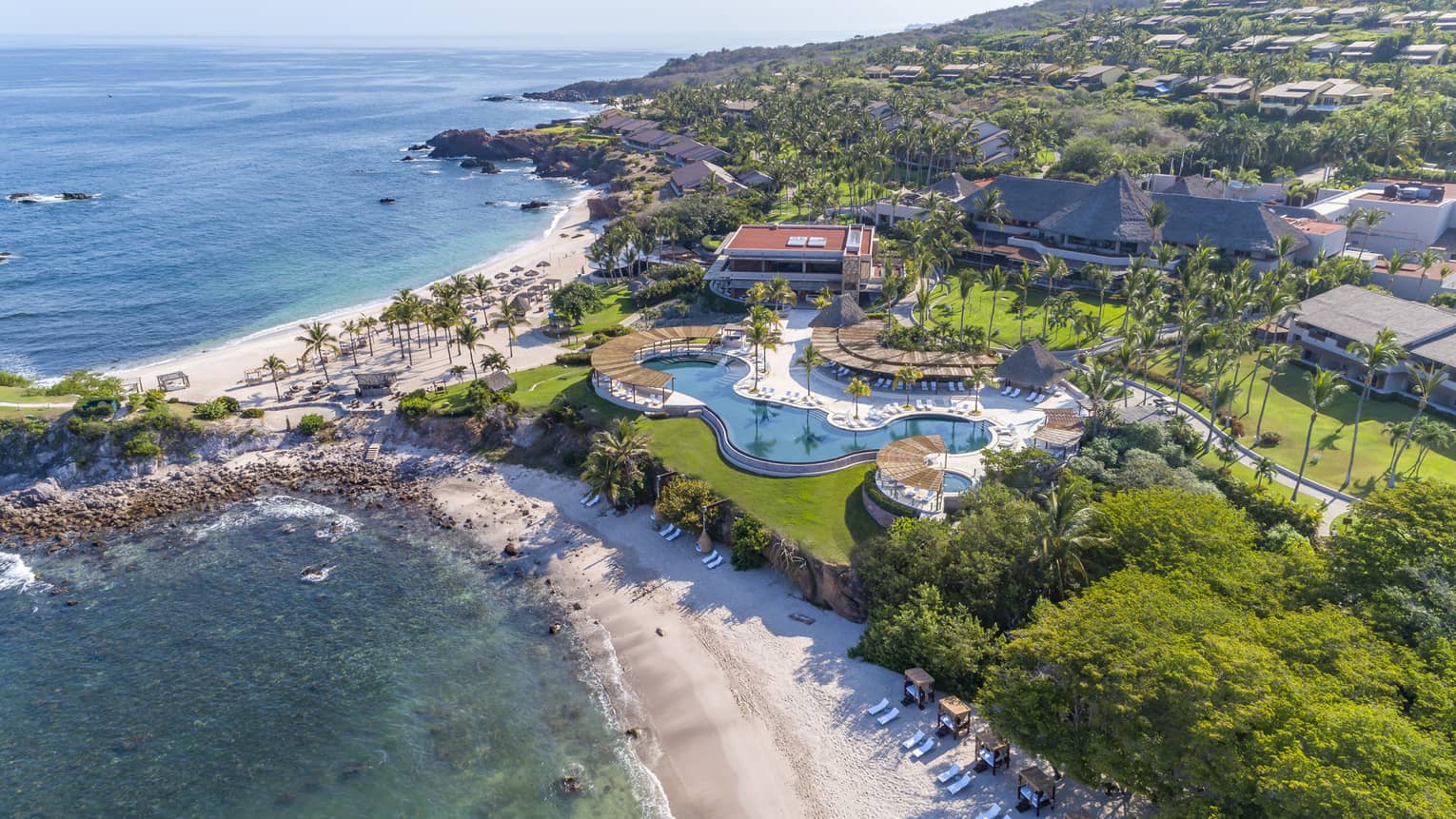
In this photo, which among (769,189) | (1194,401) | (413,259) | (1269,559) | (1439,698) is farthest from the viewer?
(769,189)

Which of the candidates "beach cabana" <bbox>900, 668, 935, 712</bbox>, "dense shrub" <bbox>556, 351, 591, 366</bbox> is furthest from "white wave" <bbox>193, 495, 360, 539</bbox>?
"beach cabana" <bbox>900, 668, 935, 712</bbox>

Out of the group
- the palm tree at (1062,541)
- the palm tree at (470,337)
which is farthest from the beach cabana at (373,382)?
the palm tree at (1062,541)

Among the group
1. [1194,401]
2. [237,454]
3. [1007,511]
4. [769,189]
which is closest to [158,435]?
[237,454]

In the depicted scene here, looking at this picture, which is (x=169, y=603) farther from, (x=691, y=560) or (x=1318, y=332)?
(x=1318, y=332)

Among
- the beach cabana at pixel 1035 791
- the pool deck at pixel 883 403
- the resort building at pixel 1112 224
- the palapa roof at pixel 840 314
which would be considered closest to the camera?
the beach cabana at pixel 1035 791

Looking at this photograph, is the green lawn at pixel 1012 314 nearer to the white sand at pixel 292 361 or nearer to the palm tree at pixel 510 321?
the white sand at pixel 292 361

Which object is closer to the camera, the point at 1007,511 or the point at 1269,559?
the point at 1269,559

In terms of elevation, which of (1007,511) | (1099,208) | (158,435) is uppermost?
(1099,208)
